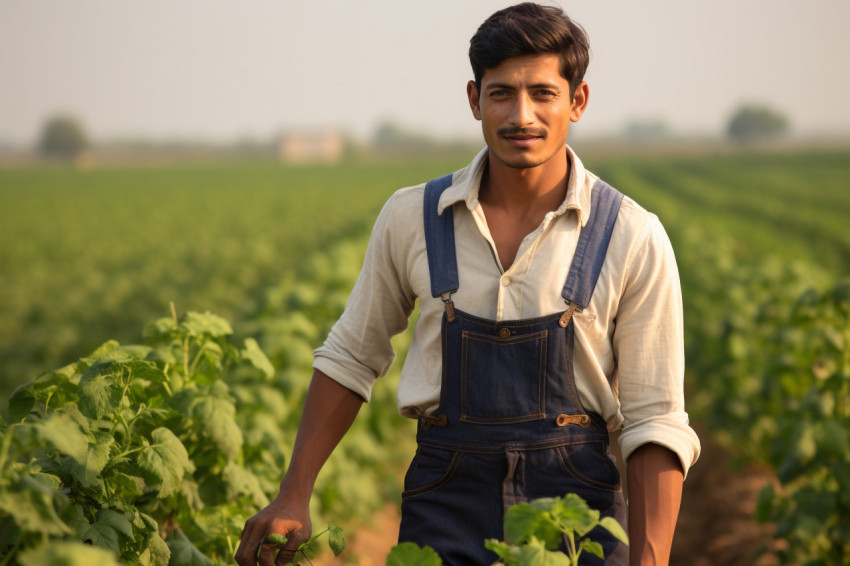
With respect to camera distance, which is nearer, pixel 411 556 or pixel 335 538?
pixel 411 556

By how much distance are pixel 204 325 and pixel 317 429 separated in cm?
68

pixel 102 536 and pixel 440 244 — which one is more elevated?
pixel 440 244

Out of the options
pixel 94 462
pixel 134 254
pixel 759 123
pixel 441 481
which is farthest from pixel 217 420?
pixel 759 123

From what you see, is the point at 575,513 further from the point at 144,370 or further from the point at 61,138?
the point at 61,138

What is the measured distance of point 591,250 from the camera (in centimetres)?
236

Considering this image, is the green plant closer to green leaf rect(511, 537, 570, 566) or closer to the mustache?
green leaf rect(511, 537, 570, 566)

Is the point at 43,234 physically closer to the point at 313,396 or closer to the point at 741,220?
the point at 741,220

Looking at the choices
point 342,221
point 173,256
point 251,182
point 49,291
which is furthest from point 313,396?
point 251,182

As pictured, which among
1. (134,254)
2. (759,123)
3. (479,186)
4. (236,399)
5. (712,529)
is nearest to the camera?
(479,186)

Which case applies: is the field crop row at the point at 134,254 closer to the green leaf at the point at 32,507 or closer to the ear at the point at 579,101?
the ear at the point at 579,101

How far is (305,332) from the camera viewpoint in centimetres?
538

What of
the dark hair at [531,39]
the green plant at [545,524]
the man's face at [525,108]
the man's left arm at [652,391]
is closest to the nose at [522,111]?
the man's face at [525,108]

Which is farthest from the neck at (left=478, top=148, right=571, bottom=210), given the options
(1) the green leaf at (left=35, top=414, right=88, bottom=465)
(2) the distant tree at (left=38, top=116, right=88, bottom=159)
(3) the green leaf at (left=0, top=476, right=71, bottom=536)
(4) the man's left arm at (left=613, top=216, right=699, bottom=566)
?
(2) the distant tree at (left=38, top=116, right=88, bottom=159)

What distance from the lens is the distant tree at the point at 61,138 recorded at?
120062mm
